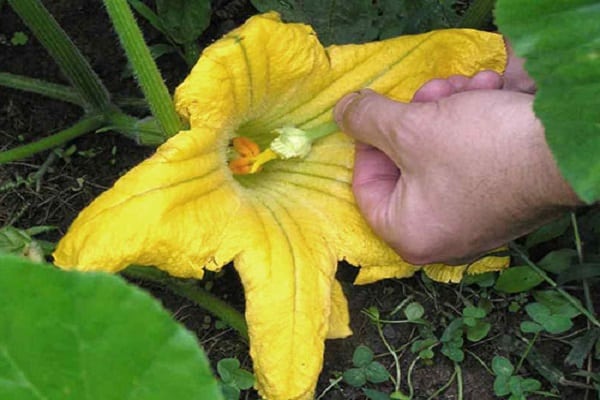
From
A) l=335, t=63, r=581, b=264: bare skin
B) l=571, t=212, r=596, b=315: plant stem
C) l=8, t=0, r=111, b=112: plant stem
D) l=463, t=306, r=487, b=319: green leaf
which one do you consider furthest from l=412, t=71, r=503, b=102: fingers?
l=8, t=0, r=111, b=112: plant stem

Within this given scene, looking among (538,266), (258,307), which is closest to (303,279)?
(258,307)

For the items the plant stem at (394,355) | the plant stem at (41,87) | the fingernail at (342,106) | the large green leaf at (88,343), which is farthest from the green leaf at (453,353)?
the large green leaf at (88,343)

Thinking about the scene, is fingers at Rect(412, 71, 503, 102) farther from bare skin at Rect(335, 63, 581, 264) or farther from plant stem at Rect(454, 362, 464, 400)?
plant stem at Rect(454, 362, 464, 400)

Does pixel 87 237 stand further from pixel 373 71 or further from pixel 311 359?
pixel 373 71

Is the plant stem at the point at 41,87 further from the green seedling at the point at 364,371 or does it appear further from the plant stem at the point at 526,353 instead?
the plant stem at the point at 526,353

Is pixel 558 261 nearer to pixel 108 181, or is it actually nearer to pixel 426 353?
pixel 426 353

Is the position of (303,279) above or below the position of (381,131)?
below
